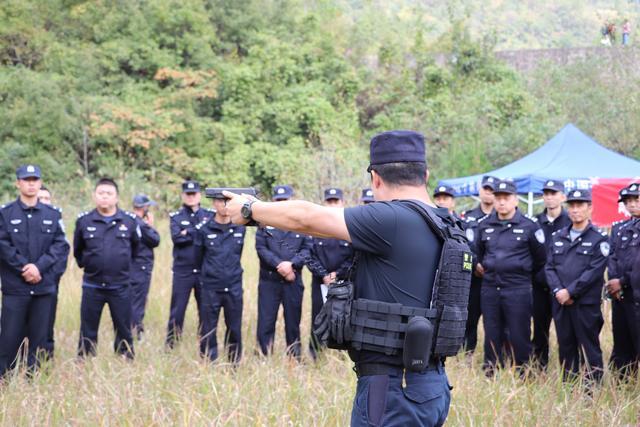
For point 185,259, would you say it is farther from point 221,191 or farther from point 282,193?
point 221,191

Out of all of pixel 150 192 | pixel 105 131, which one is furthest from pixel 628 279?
pixel 105 131

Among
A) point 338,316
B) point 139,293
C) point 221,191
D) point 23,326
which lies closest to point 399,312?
point 338,316

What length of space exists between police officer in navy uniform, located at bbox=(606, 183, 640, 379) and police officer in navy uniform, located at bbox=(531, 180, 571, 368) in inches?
29.0

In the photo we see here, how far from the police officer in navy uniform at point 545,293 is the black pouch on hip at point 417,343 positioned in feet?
15.9

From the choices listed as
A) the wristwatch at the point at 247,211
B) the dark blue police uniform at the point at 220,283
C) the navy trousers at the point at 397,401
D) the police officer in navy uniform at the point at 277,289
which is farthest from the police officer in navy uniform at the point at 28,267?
the navy trousers at the point at 397,401

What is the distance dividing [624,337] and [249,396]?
3.69m

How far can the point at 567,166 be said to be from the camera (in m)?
13.3

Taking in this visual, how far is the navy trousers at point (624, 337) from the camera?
22.7 ft

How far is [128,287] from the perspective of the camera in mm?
7734

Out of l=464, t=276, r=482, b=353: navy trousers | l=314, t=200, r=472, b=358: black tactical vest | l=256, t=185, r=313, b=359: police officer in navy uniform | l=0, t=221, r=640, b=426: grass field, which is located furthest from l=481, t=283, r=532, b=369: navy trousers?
l=314, t=200, r=472, b=358: black tactical vest

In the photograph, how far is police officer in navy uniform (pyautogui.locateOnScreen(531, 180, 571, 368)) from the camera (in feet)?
25.8

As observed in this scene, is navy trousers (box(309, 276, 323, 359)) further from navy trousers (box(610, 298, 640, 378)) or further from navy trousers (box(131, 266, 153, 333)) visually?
navy trousers (box(610, 298, 640, 378))

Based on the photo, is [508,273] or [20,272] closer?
[20,272]

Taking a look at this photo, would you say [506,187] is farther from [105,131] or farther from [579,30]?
[579,30]
